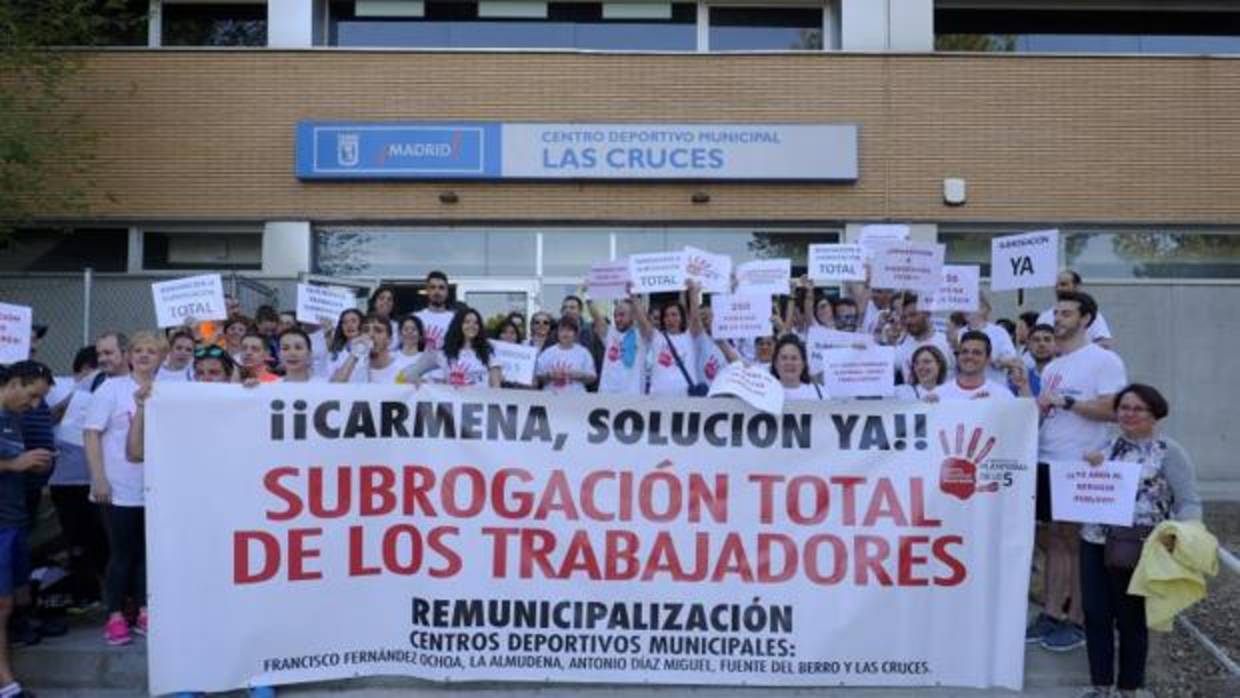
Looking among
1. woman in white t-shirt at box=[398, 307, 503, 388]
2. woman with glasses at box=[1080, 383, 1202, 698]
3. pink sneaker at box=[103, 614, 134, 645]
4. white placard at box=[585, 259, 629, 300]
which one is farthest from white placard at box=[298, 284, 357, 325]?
woman with glasses at box=[1080, 383, 1202, 698]

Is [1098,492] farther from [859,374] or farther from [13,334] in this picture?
[13,334]

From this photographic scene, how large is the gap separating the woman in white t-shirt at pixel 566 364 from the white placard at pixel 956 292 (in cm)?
246

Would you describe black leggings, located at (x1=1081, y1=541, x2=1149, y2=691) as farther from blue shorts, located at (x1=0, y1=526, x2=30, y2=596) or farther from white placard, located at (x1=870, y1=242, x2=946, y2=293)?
blue shorts, located at (x1=0, y1=526, x2=30, y2=596)

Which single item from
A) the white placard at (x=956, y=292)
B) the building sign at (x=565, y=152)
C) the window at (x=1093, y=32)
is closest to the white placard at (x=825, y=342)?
the white placard at (x=956, y=292)

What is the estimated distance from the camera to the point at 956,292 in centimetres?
746

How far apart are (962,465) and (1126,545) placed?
855 mm

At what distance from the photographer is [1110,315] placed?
44.3 ft

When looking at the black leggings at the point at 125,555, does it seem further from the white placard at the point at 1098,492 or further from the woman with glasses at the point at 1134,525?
the woman with glasses at the point at 1134,525

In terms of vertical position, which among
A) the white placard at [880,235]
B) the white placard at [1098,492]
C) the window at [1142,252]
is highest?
the window at [1142,252]

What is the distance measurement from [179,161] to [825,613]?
36.5 feet

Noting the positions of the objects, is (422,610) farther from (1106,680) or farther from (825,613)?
(1106,680)

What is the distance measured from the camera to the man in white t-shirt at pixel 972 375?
6062 millimetres

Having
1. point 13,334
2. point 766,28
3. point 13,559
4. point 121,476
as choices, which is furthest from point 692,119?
point 13,559

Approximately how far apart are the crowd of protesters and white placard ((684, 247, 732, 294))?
0.08 meters
